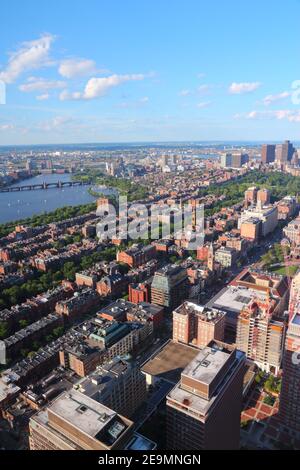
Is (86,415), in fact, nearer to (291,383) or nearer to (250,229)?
(291,383)

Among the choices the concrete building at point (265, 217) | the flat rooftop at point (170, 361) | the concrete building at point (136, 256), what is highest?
the concrete building at point (265, 217)

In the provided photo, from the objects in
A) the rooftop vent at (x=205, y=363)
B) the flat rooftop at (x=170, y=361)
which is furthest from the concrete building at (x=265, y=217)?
the rooftop vent at (x=205, y=363)

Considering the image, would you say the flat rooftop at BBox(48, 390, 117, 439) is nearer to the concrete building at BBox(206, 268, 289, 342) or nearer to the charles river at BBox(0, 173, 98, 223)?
the concrete building at BBox(206, 268, 289, 342)

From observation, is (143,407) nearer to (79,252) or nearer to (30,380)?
(30,380)

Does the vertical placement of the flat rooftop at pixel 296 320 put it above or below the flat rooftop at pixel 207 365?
above

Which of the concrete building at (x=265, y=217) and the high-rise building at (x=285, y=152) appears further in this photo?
the high-rise building at (x=285, y=152)

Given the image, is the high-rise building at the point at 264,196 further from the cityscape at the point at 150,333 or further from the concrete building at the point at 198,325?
the concrete building at the point at 198,325

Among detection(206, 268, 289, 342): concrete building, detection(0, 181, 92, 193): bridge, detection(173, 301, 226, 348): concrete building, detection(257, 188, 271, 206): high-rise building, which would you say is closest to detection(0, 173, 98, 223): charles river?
detection(0, 181, 92, 193): bridge
